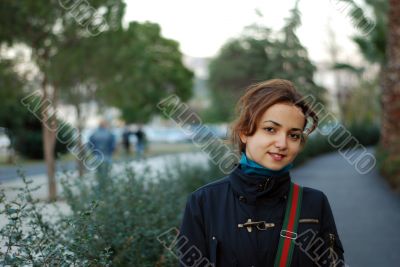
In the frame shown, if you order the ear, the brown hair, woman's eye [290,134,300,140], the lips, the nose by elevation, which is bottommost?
the lips

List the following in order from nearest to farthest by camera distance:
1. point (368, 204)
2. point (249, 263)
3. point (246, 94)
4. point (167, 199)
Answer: point (249, 263)
point (246, 94)
point (167, 199)
point (368, 204)

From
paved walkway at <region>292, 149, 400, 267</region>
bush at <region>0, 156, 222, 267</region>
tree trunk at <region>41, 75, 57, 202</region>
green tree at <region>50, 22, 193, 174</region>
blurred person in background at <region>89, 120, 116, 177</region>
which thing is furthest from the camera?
blurred person in background at <region>89, 120, 116, 177</region>

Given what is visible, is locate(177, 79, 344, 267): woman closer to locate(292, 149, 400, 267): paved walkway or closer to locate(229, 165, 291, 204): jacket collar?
locate(229, 165, 291, 204): jacket collar

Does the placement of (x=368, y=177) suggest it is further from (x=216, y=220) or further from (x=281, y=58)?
(x=216, y=220)

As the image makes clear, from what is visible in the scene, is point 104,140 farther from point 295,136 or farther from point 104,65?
point 295,136

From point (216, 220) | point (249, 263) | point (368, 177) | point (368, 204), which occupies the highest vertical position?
point (368, 177)

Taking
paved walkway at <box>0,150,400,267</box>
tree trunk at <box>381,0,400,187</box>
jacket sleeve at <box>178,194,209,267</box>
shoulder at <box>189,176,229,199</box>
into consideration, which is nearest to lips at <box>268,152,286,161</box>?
shoulder at <box>189,176,229,199</box>

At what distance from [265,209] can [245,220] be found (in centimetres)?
A: 9

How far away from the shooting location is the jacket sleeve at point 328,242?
2363 mm

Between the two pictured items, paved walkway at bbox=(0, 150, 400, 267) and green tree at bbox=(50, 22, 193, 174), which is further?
green tree at bbox=(50, 22, 193, 174)

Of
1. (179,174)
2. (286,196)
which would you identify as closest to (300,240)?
(286,196)

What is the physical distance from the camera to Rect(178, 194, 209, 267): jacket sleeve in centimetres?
233

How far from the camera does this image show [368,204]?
36.7ft

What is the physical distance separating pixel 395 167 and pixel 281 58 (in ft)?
20.9
